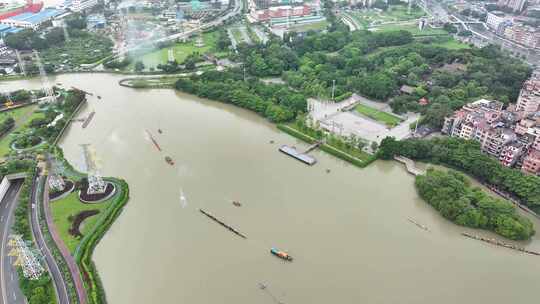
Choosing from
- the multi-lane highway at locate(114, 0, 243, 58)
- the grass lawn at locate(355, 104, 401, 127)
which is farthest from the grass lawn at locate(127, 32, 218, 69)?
the grass lawn at locate(355, 104, 401, 127)

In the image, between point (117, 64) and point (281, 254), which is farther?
point (117, 64)

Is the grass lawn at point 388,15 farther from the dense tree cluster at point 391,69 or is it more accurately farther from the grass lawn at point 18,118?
the grass lawn at point 18,118

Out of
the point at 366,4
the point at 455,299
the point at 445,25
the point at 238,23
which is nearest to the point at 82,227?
the point at 455,299

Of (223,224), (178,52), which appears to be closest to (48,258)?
(223,224)

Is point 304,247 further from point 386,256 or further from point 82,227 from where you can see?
point 82,227

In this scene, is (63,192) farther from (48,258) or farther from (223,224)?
(223,224)

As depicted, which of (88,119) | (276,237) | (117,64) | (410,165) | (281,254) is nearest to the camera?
(281,254)
